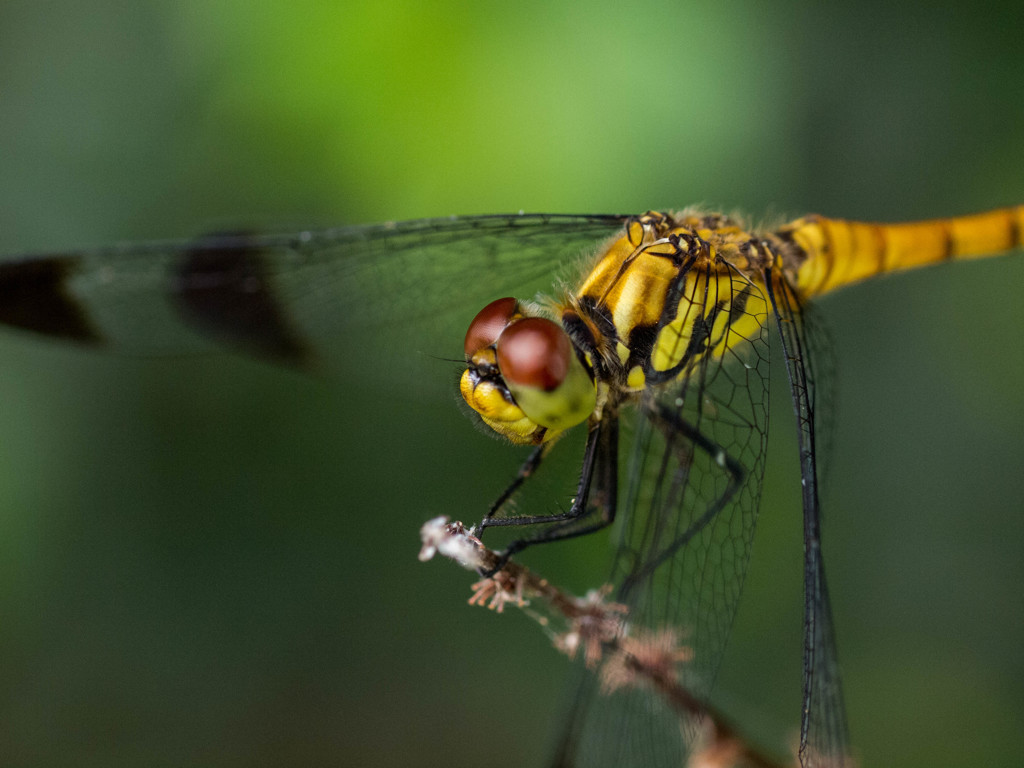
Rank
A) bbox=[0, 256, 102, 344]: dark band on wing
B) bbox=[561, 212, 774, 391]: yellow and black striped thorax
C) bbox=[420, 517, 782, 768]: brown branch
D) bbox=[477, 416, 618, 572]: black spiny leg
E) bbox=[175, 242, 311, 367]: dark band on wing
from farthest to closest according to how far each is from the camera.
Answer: bbox=[175, 242, 311, 367]: dark band on wing, bbox=[0, 256, 102, 344]: dark band on wing, bbox=[561, 212, 774, 391]: yellow and black striped thorax, bbox=[477, 416, 618, 572]: black spiny leg, bbox=[420, 517, 782, 768]: brown branch

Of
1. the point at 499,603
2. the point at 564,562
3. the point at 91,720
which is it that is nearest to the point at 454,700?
the point at 564,562

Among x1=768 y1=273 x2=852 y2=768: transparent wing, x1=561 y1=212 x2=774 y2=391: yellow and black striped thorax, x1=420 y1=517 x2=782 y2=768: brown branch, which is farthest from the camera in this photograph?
x1=561 y1=212 x2=774 y2=391: yellow and black striped thorax

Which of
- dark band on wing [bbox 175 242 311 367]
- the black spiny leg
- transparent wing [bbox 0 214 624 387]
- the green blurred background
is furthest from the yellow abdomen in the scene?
dark band on wing [bbox 175 242 311 367]

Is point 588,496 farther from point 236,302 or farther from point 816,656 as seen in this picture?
point 236,302

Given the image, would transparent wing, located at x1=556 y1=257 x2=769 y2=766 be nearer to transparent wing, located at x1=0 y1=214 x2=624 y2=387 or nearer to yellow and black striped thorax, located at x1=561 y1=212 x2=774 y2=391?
yellow and black striped thorax, located at x1=561 y1=212 x2=774 y2=391

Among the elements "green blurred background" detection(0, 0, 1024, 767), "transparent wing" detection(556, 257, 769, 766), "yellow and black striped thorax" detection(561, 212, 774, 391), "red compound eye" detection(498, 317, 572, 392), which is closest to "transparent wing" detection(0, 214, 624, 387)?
"green blurred background" detection(0, 0, 1024, 767)

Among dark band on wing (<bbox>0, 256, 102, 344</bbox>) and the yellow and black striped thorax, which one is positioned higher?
the yellow and black striped thorax

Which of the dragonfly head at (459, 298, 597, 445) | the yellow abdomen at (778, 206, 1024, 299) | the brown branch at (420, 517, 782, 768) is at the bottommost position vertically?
A: the brown branch at (420, 517, 782, 768)

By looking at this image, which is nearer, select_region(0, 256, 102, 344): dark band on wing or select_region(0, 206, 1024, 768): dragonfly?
select_region(0, 206, 1024, 768): dragonfly
